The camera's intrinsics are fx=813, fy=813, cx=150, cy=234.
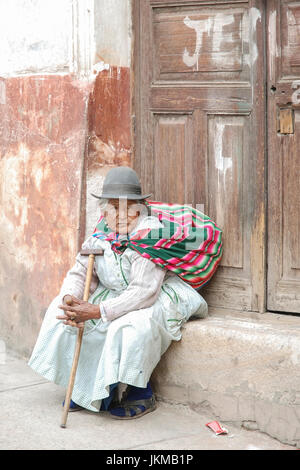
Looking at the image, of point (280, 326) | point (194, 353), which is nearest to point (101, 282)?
point (194, 353)

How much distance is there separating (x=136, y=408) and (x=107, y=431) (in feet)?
0.94

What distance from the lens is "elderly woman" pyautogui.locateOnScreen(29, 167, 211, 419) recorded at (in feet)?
13.9

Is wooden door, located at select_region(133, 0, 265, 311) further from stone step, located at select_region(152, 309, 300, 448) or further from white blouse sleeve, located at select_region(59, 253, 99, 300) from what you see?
white blouse sleeve, located at select_region(59, 253, 99, 300)

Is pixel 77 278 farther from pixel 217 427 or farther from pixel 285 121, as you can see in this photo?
pixel 285 121

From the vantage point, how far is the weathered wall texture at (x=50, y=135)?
4.90 meters

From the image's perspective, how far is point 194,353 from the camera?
4422mm

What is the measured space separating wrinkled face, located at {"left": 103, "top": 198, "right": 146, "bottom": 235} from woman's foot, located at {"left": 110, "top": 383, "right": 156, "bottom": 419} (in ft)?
2.87

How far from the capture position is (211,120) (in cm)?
477

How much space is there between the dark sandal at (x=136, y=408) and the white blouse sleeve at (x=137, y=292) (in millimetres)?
496

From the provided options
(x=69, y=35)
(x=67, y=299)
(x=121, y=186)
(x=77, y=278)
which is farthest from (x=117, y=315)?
(x=69, y=35)

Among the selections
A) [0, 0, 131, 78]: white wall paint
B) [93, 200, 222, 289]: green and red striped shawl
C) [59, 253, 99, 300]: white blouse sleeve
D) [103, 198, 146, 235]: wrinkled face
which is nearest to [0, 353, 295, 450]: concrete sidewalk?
[59, 253, 99, 300]: white blouse sleeve

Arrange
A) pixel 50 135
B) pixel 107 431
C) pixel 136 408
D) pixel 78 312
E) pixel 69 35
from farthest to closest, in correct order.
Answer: pixel 50 135 → pixel 69 35 → pixel 136 408 → pixel 78 312 → pixel 107 431

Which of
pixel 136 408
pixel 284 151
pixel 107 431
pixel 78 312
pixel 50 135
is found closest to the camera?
pixel 107 431

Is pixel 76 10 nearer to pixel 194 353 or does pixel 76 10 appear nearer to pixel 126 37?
pixel 126 37
